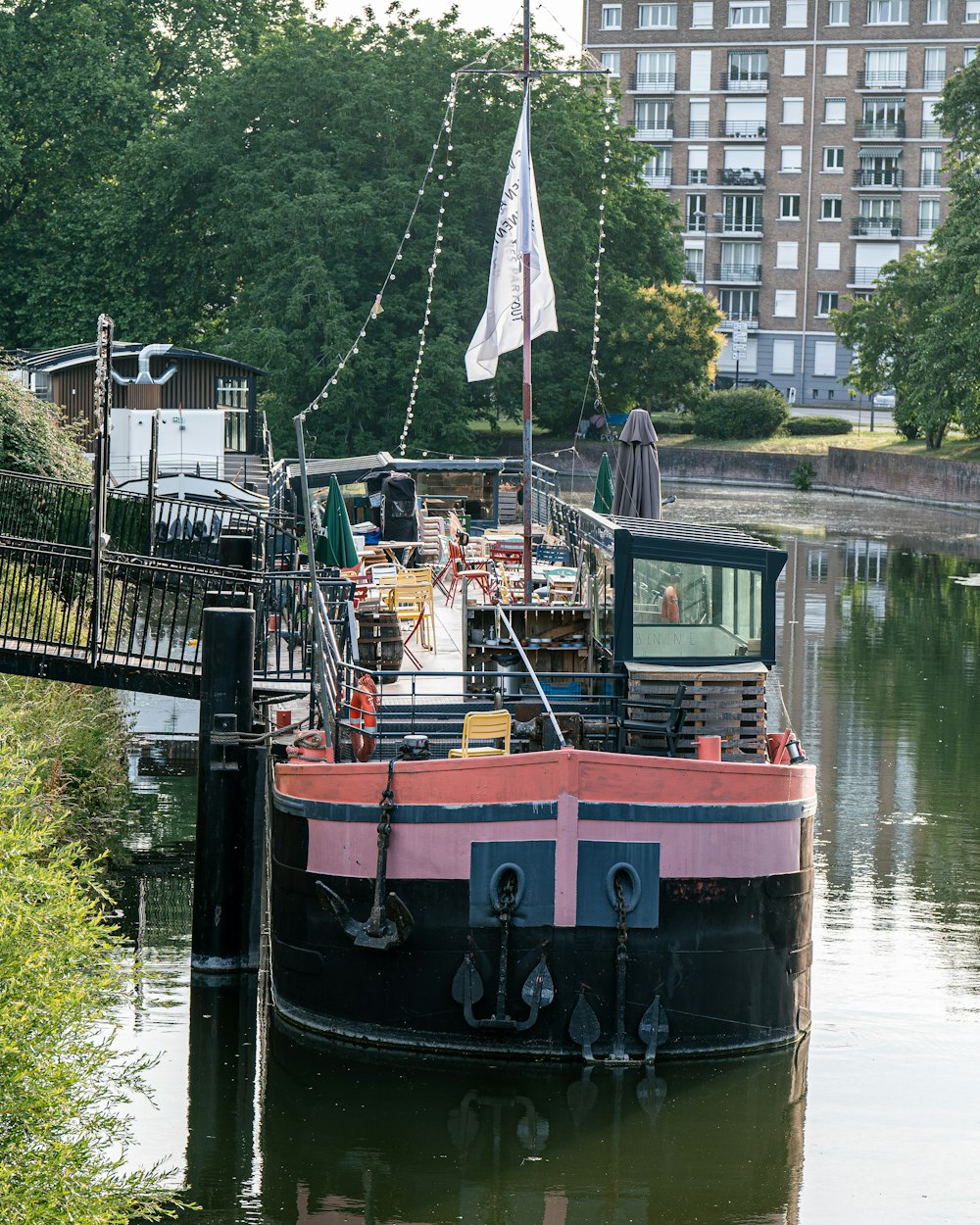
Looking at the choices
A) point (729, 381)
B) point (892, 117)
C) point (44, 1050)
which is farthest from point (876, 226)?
point (44, 1050)

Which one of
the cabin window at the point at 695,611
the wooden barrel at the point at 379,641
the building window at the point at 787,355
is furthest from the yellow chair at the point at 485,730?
the building window at the point at 787,355

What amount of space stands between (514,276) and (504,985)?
305 inches

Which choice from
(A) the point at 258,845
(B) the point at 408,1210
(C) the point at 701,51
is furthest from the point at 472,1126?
(C) the point at 701,51

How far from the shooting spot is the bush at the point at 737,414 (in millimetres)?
79562

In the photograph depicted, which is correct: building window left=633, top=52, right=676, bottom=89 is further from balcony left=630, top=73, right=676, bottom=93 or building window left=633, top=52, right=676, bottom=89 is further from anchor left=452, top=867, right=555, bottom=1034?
anchor left=452, top=867, right=555, bottom=1034

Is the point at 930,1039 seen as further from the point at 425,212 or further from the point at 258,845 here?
the point at 425,212

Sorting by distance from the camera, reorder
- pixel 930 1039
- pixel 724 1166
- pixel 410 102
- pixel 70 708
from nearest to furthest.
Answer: pixel 724 1166, pixel 930 1039, pixel 70 708, pixel 410 102

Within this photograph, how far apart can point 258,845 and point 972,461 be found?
54.0 metres

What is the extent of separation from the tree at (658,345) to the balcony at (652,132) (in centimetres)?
2963

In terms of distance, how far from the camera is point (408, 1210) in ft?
39.1

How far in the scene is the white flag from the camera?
18047 mm

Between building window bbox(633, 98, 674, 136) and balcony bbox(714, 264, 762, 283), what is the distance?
26.6 ft

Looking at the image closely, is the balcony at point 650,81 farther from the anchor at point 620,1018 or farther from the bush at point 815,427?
the anchor at point 620,1018

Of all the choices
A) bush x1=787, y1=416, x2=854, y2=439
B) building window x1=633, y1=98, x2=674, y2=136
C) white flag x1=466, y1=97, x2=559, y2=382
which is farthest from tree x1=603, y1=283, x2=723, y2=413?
white flag x1=466, y1=97, x2=559, y2=382
